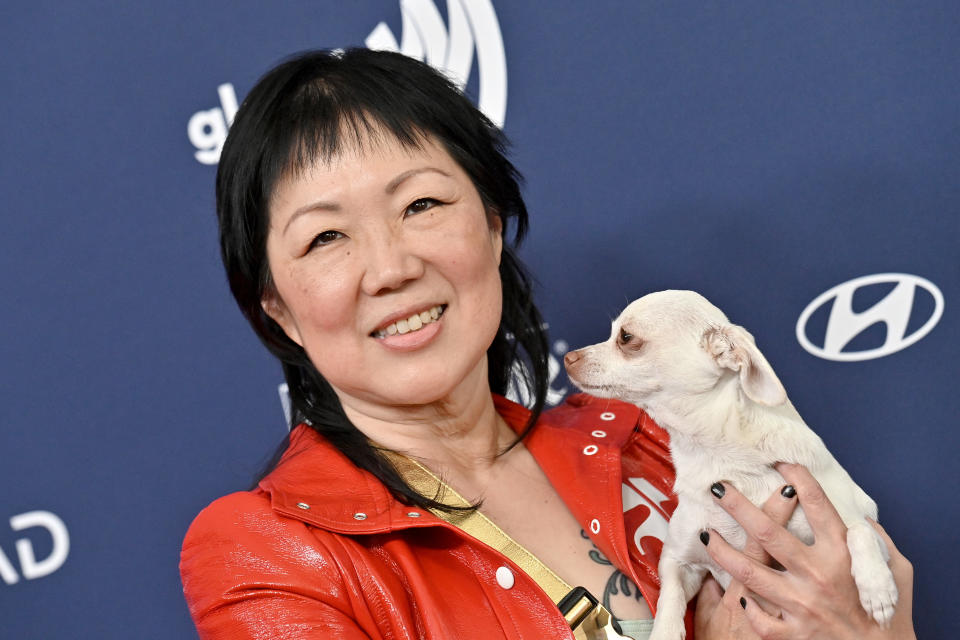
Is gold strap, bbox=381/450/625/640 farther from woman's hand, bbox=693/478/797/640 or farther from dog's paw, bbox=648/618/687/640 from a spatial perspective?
woman's hand, bbox=693/478/797/640

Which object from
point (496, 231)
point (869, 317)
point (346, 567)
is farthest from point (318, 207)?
point (869, 317)

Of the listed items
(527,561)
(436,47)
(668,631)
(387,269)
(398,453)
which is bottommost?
(668,631)

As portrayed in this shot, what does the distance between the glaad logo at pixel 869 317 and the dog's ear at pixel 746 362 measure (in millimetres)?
646

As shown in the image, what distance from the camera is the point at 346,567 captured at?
1.07 m

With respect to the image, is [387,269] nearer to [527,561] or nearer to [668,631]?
[527,561]

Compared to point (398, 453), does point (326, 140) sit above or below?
above

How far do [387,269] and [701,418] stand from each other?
0.47 metres

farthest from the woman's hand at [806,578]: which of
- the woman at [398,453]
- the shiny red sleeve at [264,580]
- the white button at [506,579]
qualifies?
the shiny red sleeve at [264,580]

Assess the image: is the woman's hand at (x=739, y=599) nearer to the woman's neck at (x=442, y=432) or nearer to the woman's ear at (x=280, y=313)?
the woman's neck at (x=442, y=432)

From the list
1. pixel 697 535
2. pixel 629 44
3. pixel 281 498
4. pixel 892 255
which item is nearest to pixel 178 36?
pixel 629 44

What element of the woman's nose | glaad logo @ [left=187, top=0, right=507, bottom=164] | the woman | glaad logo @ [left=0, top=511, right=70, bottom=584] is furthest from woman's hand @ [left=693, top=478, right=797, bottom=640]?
glaad logo @ [left=0, top=511, right=70, bottom=584]

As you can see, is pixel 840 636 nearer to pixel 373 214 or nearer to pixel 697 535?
pixel 697 535

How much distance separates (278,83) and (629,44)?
808 mm

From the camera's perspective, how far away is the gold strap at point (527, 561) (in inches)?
43.9
